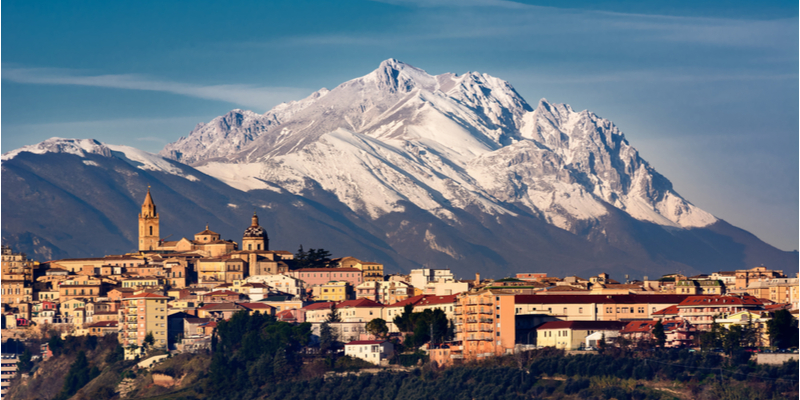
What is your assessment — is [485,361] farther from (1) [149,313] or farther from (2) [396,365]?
(1) [149,313]

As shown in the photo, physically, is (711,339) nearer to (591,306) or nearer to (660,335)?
(660,335)

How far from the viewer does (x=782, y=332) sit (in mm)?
114812

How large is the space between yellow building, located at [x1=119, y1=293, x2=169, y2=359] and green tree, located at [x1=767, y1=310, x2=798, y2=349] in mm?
55968

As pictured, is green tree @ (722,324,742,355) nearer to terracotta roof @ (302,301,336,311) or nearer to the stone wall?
the stone wall

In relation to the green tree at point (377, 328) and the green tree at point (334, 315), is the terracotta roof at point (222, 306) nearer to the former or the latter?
the green tree at point (334, 315)

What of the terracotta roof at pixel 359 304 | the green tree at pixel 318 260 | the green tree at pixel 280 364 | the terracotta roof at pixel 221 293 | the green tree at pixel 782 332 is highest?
the green tree at pixel 318 260

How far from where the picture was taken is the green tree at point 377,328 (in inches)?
5187

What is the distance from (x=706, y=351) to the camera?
114562 millimetres

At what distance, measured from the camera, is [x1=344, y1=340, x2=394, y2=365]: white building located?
125000 millimetres

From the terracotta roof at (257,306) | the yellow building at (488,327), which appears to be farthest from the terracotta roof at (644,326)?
the terracotta roof at (257,306)

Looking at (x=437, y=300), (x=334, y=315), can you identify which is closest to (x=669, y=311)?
(x=437, y=300)

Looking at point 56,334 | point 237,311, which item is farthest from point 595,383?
point 56,334

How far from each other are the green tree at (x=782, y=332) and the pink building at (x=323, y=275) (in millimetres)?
64536

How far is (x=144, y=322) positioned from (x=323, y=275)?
35.9m
